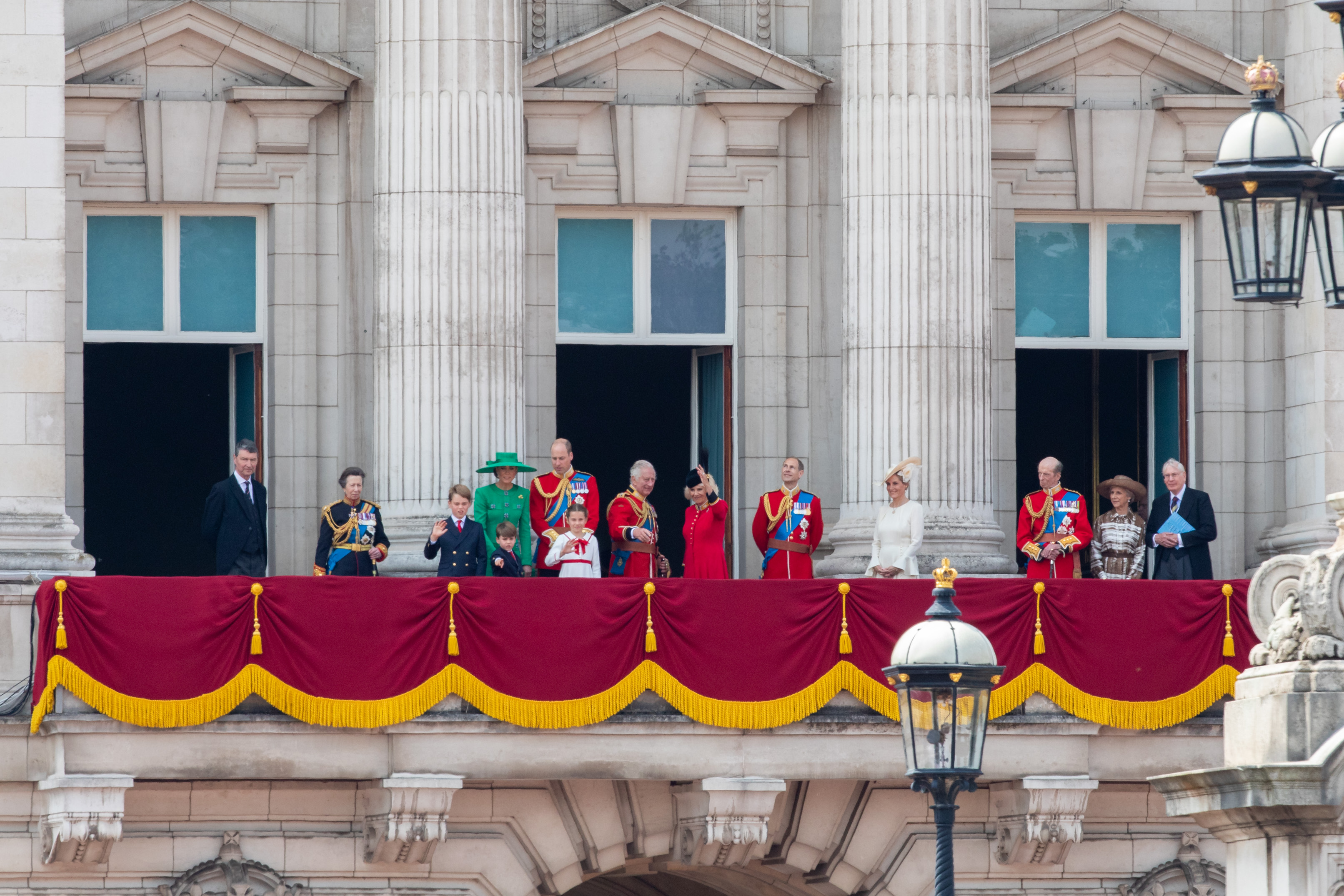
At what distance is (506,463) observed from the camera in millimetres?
31375

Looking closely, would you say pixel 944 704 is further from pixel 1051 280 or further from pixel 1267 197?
pixel 1051 280

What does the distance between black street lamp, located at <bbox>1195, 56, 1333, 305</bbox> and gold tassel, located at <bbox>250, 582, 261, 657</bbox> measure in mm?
11672

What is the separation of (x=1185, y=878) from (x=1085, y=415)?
6938mm

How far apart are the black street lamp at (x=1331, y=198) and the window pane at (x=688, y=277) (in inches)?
556

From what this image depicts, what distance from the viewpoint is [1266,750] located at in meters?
20.2

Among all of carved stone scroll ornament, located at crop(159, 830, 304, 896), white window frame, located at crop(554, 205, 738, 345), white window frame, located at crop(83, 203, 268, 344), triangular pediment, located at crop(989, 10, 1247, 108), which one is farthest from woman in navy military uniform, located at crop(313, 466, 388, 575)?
triangular pediment, located at crop(989, 10, 1247, 108)

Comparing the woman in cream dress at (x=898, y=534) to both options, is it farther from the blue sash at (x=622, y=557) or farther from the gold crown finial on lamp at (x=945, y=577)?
the gold crown finial on lamp at (x=945, y=577)

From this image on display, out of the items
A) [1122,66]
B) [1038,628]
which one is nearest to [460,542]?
[1038,628]

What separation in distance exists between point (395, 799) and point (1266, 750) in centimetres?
1150

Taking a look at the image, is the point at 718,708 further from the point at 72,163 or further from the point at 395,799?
the point at 72,163

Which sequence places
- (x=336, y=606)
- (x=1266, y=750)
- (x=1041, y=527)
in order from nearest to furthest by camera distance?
1. (x=1266, y=750)
2. (x=336, y=606)
3. (x=1041, y=527)

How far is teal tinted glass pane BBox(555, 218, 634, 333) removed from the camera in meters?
35.3

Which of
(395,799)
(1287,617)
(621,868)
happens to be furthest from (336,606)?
(1287,617)

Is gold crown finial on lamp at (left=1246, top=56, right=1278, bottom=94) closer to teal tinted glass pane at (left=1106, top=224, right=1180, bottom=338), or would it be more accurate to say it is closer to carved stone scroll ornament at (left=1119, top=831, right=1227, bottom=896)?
carved stone scroll ornament at (left=1119, top=831, right=1227, bottom=896)
